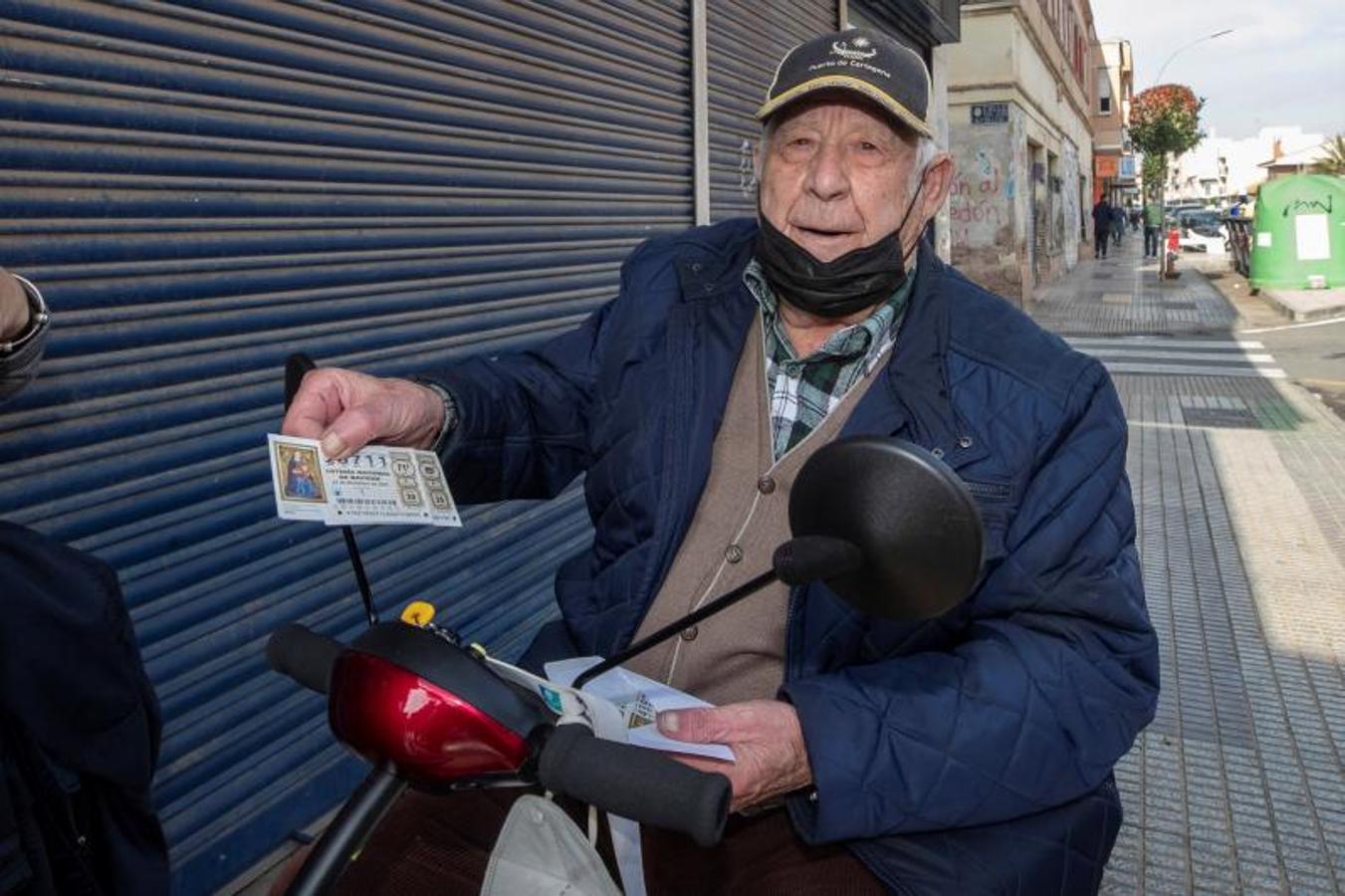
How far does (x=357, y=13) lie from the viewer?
3.47m

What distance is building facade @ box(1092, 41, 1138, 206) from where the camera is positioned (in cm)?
5188

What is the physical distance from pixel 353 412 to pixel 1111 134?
63.2 m

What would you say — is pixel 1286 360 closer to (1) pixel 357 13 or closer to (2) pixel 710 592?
(1) pixel 357 13

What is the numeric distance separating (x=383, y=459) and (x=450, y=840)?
53 centimetres

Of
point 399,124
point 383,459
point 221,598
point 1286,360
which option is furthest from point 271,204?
point 1286,360

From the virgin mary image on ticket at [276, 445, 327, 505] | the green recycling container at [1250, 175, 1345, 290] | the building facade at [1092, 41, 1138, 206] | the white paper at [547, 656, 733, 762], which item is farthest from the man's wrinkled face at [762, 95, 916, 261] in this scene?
the building facade at [1092, 41, 1138, 206]

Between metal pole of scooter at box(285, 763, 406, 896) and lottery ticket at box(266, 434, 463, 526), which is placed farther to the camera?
lottery ticket at box(266, 434, 463, 526)

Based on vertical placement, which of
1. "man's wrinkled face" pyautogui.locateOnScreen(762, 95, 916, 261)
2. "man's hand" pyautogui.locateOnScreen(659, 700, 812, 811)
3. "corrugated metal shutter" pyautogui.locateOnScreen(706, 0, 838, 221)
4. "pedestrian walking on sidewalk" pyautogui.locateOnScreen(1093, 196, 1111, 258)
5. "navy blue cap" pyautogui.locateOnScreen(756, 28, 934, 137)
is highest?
"pedestrian walking on sidewalk" pyautogui.locateOnScreen(1093, 196, 1111, 258)

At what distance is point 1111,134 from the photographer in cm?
5906

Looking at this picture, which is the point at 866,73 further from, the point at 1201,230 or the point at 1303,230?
the point at 1201,230

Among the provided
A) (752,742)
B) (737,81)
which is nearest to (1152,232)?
(737,81)

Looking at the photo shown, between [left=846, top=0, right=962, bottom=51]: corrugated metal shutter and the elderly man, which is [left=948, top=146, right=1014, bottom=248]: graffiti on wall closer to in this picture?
[left=846, top=0, right=962, bottom=51]: corrugated metal shutter

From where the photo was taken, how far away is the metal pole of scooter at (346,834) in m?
1.05

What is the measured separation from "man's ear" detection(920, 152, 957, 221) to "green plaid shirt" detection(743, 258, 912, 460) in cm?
23
